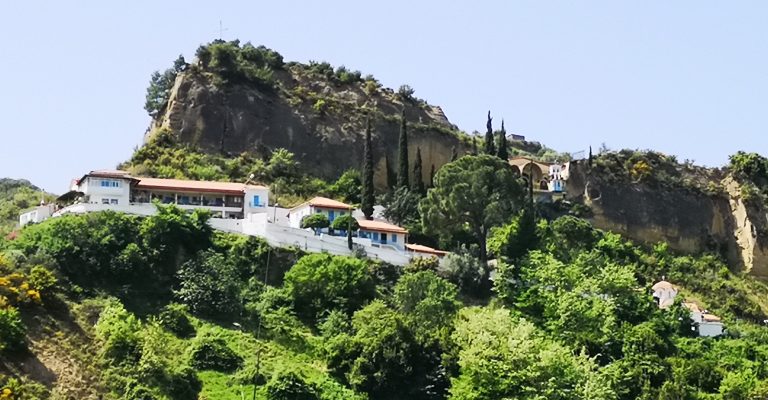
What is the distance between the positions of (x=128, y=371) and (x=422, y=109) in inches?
2037

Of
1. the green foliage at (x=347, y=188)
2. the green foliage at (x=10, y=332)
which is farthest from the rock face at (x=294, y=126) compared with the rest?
the green foliage at (x=10, y=332)

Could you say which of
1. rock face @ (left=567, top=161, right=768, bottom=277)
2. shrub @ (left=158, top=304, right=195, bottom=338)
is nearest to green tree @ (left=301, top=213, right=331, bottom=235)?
shrub @ (left=158, top=304, right=195, bottom=338)

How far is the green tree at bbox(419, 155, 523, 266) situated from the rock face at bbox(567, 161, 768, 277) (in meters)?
19.4

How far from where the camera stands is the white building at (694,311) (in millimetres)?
71438

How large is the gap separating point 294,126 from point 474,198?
23.2 meters

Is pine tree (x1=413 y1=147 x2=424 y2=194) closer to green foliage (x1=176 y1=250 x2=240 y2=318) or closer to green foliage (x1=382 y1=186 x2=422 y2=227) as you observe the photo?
green foliage (x1=382 y1=186 x2=422 y2=227)

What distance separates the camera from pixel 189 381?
53156 millimetres

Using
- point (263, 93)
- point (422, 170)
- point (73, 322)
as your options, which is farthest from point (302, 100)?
point (73, 322)

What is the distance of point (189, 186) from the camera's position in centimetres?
7400

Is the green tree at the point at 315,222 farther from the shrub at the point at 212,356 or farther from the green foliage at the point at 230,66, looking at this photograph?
the green foliage at the point at 230,66

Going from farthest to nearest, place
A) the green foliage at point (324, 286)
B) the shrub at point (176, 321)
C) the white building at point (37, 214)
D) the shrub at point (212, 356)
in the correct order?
the white building at point (37, 214)
the green foliage at point (324, 286)
the shrub at point (176, 321)
the shrub at point (212, 356)

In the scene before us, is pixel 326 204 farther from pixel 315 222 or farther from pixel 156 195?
pixel 156 195

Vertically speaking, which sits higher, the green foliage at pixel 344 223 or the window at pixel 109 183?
the window at pixel 109 183

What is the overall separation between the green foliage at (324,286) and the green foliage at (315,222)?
6.92 metres
